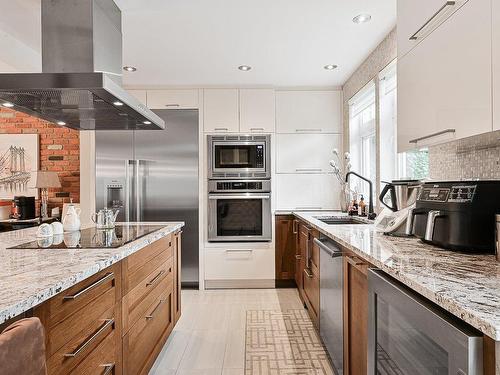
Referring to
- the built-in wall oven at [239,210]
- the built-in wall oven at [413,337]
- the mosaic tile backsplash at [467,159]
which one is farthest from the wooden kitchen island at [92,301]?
the built-in wall oven at [239,210]

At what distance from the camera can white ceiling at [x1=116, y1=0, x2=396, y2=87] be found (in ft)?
8.63

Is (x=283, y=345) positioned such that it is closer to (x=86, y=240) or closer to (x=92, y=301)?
(x=86, y=240)

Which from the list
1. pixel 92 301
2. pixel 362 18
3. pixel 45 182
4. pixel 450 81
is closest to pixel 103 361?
pixel 92 301

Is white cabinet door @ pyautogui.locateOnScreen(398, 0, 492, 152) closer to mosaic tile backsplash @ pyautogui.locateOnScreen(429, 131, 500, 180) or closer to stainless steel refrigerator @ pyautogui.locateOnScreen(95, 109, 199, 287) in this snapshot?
mosaic tile backsplash @ pyautogui.locateOnScreen(429, 131, 500, 180)

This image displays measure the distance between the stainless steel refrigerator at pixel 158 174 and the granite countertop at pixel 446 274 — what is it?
286 centimetres

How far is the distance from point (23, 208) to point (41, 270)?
415cm

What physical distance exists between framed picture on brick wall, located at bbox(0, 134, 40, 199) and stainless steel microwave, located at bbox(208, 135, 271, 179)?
100 inches

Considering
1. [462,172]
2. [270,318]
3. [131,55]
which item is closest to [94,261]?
[462,172]

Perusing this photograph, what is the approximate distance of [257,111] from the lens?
454 cm

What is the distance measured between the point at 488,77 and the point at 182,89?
12.2ft

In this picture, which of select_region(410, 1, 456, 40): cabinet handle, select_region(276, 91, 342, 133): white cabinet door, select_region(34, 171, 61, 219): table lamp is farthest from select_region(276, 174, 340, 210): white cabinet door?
select_region(410, 1, 456, 40): cabinet handle

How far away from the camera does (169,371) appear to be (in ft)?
7.89

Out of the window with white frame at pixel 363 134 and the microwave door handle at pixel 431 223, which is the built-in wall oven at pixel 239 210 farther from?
the microwave door handle at pixel 431 223

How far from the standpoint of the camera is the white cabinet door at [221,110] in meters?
4.51
